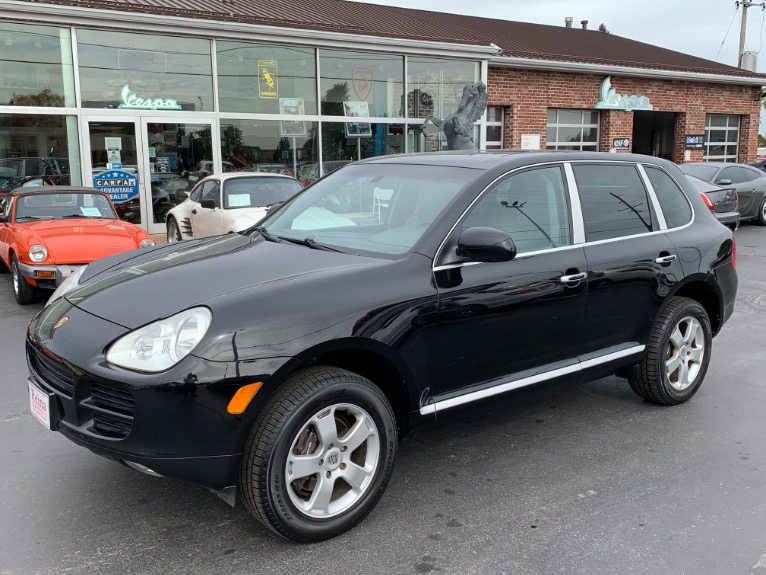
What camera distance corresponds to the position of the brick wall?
63.6 ft

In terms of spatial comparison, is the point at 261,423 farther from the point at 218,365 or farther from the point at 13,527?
the point at 13,527

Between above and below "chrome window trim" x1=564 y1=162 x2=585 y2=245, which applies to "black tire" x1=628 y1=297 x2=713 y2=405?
below

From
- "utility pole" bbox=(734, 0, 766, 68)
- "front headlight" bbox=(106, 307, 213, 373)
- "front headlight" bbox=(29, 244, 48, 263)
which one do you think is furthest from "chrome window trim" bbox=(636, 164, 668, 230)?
"utility pole" bbox=(734, 0, 766, 68)

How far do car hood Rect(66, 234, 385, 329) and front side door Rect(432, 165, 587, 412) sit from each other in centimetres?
52

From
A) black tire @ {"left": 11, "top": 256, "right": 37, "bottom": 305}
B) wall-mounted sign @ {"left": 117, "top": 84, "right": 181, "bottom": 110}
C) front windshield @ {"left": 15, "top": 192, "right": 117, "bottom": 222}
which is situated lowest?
black tire @ {"left": 11, "top": 256, "right": 37, "bottom": 305}

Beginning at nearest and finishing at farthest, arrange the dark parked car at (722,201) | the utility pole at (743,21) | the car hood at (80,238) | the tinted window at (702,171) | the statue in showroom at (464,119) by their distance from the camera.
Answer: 1. the car hood at (80,238)
2. the dark parked car at (722,201)
3. the tinted window at (702,171)
4. the statue in showroom at (464,119)
5. the utility pole at (743,21)

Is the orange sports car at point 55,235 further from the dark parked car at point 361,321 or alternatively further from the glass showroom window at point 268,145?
the glass showroom window at point 268,145

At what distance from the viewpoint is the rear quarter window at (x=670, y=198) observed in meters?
4.58

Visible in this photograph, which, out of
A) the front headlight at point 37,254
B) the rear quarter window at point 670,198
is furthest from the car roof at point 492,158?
the front headlight at point 37,254

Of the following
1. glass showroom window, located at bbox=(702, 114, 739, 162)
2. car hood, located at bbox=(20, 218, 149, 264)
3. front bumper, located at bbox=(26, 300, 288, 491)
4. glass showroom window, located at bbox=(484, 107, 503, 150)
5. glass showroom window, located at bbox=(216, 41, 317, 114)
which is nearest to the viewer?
front bumper, located at bbox=(26, 300, 288, 491)

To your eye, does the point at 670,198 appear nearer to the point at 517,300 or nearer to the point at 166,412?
the point at 517,300

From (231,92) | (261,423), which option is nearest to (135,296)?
(261,423)

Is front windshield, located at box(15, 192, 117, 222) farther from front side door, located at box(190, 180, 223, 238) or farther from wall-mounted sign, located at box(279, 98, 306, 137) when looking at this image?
wall-mounted sign, located at box(279, 98, 306, 137)

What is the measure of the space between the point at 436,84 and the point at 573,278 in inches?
561
